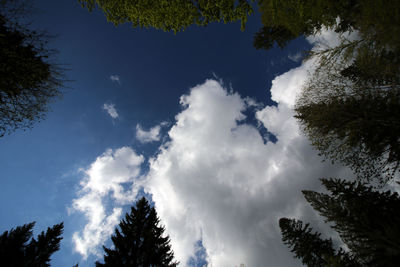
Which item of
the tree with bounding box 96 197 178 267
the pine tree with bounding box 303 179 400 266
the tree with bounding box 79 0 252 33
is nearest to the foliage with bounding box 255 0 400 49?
the tree with bounding box 79 0 252 33

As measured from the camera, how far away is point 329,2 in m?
5.03

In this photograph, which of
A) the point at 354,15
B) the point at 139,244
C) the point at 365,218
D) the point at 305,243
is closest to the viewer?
the point at 354,15

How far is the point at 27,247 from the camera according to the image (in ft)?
53.4

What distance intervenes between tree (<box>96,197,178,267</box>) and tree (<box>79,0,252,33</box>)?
1349 centimetres

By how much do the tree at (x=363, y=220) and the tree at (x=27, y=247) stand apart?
25588mm

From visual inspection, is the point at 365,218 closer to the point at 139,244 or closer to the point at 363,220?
the point at 363,220

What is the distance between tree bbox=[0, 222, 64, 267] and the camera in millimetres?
15543

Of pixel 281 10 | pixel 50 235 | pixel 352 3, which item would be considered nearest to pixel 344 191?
pixel 352 3

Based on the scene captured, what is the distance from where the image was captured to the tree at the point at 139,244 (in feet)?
34.4

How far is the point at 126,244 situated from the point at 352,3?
57.9 feet

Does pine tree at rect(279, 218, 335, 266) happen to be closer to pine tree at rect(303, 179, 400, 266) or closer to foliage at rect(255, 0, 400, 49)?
pine tree at rect(303, 179, 400, 266)

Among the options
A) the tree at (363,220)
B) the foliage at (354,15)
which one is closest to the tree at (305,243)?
the tree at (363,220)

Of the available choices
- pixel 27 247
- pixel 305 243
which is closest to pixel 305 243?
Result: pixel 305 243

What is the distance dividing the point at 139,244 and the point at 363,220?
1387cm
